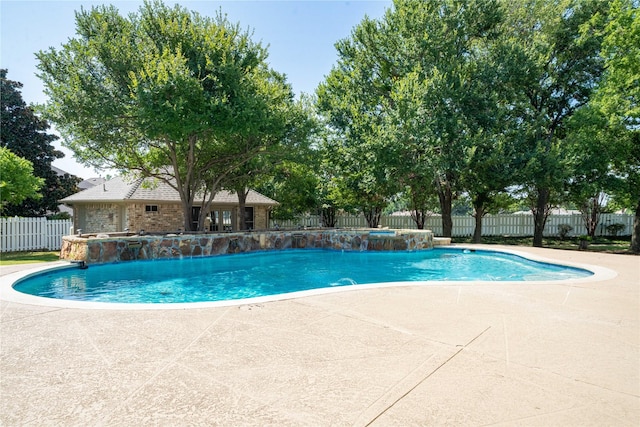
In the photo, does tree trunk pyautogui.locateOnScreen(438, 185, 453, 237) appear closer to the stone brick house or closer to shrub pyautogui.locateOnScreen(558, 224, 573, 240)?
shrub pyautogui.locateOnScreen(558, 224, 573, 240)

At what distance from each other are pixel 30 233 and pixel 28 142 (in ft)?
34.7

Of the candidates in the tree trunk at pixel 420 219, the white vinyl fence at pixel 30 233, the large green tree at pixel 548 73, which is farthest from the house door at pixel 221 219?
the large green tree at pixel 548 73

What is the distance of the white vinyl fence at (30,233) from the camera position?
15258mm

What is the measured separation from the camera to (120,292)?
859 cm

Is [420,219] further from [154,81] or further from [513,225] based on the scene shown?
[154,81]

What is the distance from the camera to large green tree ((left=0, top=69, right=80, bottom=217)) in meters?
22.4

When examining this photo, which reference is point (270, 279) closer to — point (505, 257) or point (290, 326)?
point (290, 326)

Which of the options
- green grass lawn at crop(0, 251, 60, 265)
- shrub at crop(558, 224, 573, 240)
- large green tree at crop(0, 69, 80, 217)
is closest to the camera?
green grass lawn at crop(0, 251, 60, 265)

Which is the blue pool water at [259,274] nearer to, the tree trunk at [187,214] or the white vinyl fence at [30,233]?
the tree trunk at [187,214]

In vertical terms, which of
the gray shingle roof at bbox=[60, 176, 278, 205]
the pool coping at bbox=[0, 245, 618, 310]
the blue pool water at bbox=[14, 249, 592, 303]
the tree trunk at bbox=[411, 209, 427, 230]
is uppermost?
the gray shingle roof at bbox=[60, 176, 278, 205]

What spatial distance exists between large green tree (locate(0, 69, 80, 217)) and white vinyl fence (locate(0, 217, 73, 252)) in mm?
7453

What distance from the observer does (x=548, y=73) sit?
1922 cm

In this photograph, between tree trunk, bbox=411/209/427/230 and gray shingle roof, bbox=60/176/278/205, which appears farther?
tree trunk, bbox=411/209/427/230

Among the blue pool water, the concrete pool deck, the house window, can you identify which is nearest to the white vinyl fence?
the blue pool water
